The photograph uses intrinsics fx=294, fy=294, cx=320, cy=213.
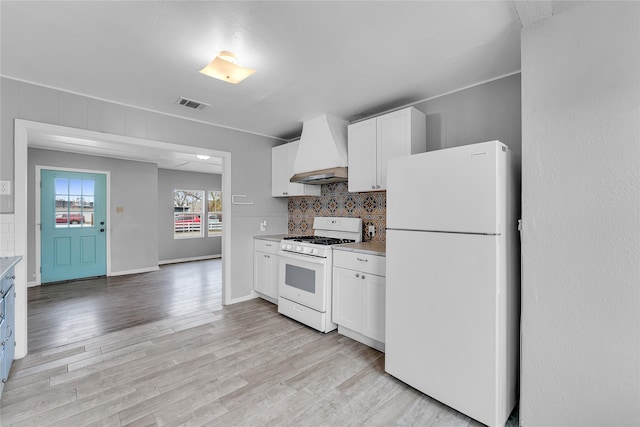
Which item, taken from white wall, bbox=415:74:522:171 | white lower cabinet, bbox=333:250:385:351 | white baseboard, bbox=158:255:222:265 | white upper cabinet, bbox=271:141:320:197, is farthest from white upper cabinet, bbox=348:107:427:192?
white baseboard, bbox=158:255:222:265

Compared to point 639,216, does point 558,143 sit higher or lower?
higher

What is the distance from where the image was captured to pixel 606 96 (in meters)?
1.45

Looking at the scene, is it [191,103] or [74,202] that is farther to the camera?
[74,202]

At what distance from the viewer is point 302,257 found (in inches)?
127

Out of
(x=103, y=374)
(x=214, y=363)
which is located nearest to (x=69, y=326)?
(x=103, y=374)

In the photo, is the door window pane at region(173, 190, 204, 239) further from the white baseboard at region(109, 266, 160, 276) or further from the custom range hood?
the custom range hood

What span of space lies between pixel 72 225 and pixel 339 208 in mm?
4866

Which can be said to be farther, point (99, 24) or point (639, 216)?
point (99, 24)

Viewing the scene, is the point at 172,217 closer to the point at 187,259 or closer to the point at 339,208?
the point at 187,259

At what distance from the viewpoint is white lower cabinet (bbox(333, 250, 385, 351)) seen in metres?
2.57

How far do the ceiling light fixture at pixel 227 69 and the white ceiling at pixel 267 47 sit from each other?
0.06 metres

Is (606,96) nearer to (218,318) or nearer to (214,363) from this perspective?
(214,363)

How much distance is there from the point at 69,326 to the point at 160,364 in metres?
1.61

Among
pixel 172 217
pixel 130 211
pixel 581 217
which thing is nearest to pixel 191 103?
pixel 581 217
